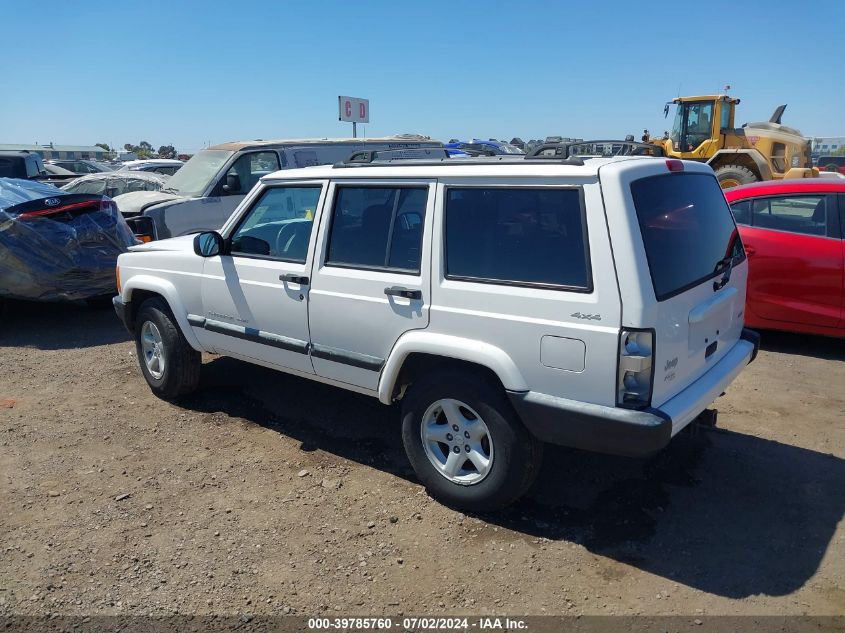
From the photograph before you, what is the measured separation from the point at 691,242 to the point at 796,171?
14447 mm

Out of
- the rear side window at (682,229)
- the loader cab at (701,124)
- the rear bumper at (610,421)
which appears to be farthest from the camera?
the loader cab at (701,124)

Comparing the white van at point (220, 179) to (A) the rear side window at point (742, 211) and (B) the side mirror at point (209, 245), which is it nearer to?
(B) the side mirror at point (209, 245)

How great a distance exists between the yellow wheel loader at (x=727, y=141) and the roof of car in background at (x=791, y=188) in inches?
414

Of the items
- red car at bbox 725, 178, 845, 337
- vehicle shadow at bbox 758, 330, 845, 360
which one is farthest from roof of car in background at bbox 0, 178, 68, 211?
vehicle shadow at bbox 758, 330, 845, 360

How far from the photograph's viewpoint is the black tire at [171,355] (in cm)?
520

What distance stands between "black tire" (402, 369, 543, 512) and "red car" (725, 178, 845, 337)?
12.4ft

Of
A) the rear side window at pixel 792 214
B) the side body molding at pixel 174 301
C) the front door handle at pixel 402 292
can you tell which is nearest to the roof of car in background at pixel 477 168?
the front door handle at pixel 402 292

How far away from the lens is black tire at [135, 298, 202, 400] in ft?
17.1

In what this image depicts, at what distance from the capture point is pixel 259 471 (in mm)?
4316

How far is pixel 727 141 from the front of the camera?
16969mm

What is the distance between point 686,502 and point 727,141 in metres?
15.5

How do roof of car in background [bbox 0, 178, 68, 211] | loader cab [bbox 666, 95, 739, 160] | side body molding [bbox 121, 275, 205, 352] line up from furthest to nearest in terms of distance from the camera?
1. loader cab [bbox 666, 95, 739, 160]
2. roof of car in background [bbox 0, 178, 68, 211]
3. side body molding [bbox 121, 275, 205, 352]

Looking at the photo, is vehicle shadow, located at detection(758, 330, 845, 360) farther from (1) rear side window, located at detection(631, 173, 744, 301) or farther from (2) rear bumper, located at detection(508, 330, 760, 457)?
(2) rear bumper, located at detection(508, 330, 760, 457)

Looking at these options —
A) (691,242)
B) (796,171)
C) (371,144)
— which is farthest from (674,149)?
(691,242)
